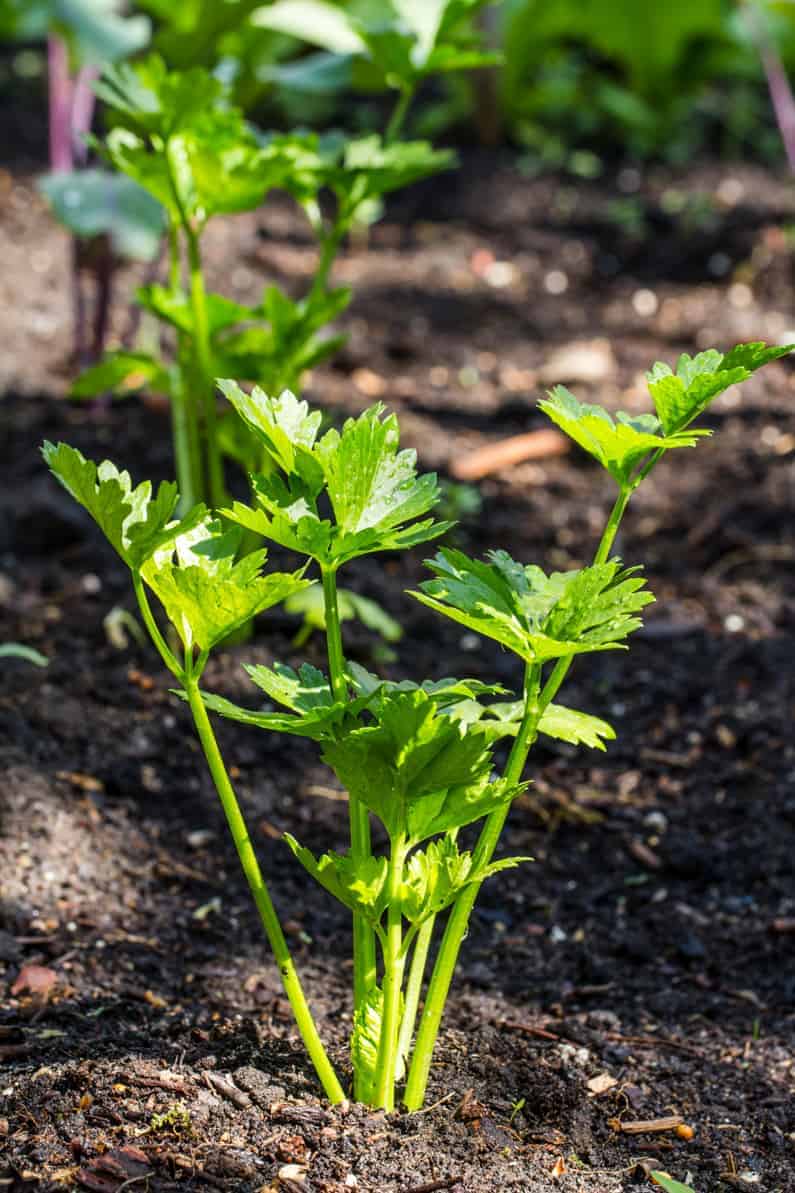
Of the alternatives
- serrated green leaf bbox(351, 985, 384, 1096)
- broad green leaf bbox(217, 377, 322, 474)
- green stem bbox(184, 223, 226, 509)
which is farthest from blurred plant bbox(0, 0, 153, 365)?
serrated green leaf bbox(351, 985, 384, 1096)

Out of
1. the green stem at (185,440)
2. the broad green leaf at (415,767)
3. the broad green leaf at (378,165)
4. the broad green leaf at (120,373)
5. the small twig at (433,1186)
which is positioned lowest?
the small twig at (433,1186)

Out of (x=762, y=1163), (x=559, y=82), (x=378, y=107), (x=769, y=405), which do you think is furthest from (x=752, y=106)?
(x=762, y=1163)

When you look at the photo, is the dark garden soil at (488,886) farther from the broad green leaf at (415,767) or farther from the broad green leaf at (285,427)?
the broad green leaf at (285,427)

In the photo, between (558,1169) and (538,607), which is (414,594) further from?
(558,1169)

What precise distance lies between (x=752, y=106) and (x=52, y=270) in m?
3.22

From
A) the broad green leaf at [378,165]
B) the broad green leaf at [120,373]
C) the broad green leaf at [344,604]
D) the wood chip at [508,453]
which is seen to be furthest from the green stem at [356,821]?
the wood chip at [508,453]

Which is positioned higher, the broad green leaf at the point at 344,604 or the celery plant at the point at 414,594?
the celery plant at the point at 414,594

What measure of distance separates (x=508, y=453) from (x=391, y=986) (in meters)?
2.23

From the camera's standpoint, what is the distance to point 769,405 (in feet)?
11.6

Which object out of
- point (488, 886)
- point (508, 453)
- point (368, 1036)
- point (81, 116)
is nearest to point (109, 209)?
point (508, 453)

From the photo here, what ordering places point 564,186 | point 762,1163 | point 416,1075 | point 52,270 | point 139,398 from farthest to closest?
point 564,186 → point 52,270 → point 139,398 → point 762,1163 → point 416,1075

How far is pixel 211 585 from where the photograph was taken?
3.88 ft

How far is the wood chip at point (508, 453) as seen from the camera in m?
3.27

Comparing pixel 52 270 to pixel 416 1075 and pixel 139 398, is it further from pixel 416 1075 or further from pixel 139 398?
pixel 416 1075
